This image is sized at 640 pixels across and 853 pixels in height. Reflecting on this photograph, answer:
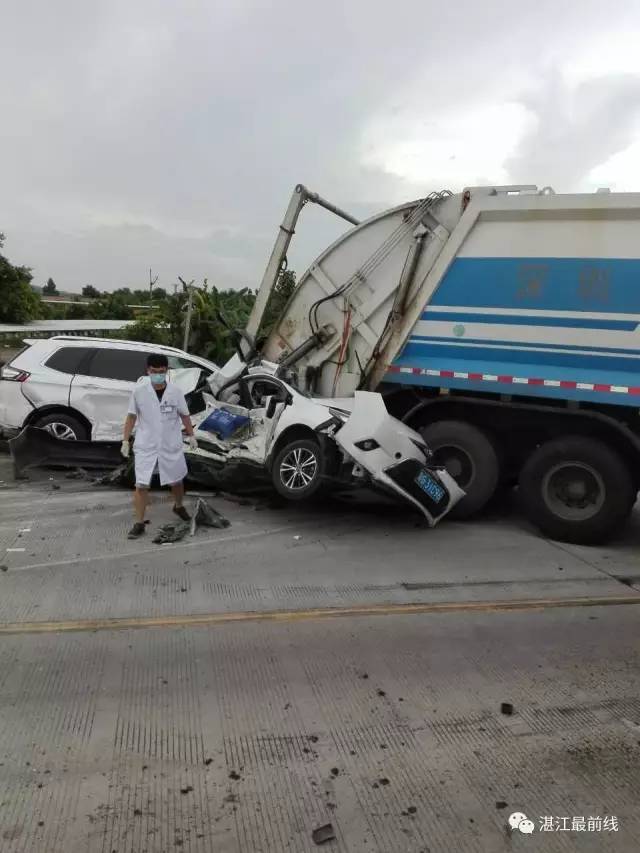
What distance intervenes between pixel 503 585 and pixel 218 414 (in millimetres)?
3751

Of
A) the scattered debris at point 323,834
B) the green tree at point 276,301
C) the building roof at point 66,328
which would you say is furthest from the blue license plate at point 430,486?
the building roof at point 66,328

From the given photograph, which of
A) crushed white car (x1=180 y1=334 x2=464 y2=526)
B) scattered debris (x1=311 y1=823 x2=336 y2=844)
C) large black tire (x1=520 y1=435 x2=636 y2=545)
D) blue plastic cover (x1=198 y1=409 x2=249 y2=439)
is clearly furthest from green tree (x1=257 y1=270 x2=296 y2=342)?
scattered debris (x1=311 y1=823 x2=336 y2=844)

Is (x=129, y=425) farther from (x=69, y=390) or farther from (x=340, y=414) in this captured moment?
(x=69, y=390)

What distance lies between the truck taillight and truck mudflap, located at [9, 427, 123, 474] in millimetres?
759

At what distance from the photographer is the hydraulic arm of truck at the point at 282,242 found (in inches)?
334

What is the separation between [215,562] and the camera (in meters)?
5.48

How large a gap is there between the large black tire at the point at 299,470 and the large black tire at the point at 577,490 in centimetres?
209

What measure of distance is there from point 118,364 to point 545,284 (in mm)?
5319

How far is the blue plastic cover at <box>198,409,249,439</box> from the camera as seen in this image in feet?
24.6

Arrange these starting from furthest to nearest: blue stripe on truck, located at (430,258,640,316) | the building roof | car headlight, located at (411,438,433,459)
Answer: the building roof
car headlight, located at (411,438,433,459)
blue stripe on truck, located at (430,258,640,316)

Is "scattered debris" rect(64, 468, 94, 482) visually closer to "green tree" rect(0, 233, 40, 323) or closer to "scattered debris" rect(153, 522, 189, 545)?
"scattered debris" rect(153, 522, 189, 545)

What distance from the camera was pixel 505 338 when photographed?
22.4 feet

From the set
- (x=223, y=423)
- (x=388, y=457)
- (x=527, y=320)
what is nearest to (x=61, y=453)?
(x=223, y=423)

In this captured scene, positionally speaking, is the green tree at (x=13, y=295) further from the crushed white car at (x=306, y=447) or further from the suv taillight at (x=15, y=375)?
the crushed white car at (x=306, y=447)
